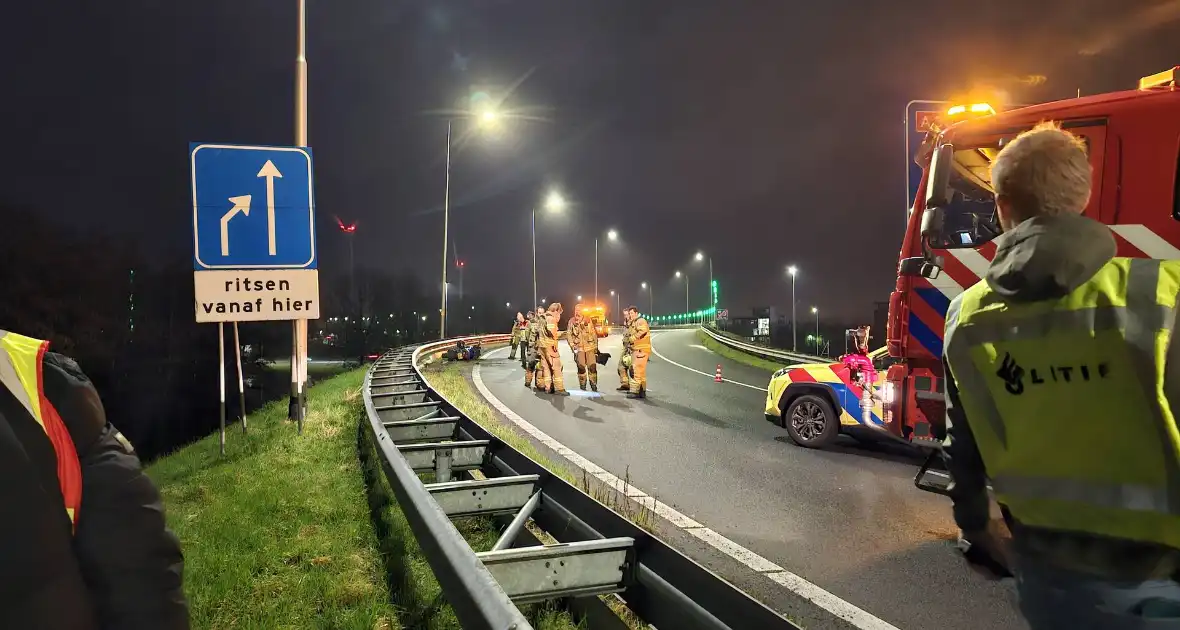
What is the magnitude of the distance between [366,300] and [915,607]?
95711 millimetres

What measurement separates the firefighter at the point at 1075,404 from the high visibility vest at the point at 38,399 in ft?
6.06

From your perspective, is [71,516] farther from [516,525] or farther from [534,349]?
[534,349]

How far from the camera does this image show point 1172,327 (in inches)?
55.6

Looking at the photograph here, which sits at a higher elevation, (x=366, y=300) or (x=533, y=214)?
(x=533, y=214)

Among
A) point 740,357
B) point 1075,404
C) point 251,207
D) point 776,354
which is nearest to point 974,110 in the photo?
point 1075,404

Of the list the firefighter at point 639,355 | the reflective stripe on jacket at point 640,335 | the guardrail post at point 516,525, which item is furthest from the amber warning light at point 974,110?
the reflective stripe on jacket at point 640,335

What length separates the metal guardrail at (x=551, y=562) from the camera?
247cm

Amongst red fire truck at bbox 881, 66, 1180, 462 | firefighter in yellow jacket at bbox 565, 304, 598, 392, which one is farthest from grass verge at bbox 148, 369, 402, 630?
firefighter in yellow jacket at bbox 565, 304, 598, 392

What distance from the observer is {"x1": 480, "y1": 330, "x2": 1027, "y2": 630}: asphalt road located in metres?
4.38

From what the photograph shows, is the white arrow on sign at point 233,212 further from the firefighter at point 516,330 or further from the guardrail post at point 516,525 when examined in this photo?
the firefighter at point 516,330

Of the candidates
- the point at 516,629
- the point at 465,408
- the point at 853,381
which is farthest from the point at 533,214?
the point at 516,629

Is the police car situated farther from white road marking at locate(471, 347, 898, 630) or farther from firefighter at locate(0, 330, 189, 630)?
Answer: firefighter at locate(0, 330, 189, 630)

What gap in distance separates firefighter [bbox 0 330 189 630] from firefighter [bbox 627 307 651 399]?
12.8m

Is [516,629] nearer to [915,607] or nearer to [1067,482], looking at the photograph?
[1067,482]
